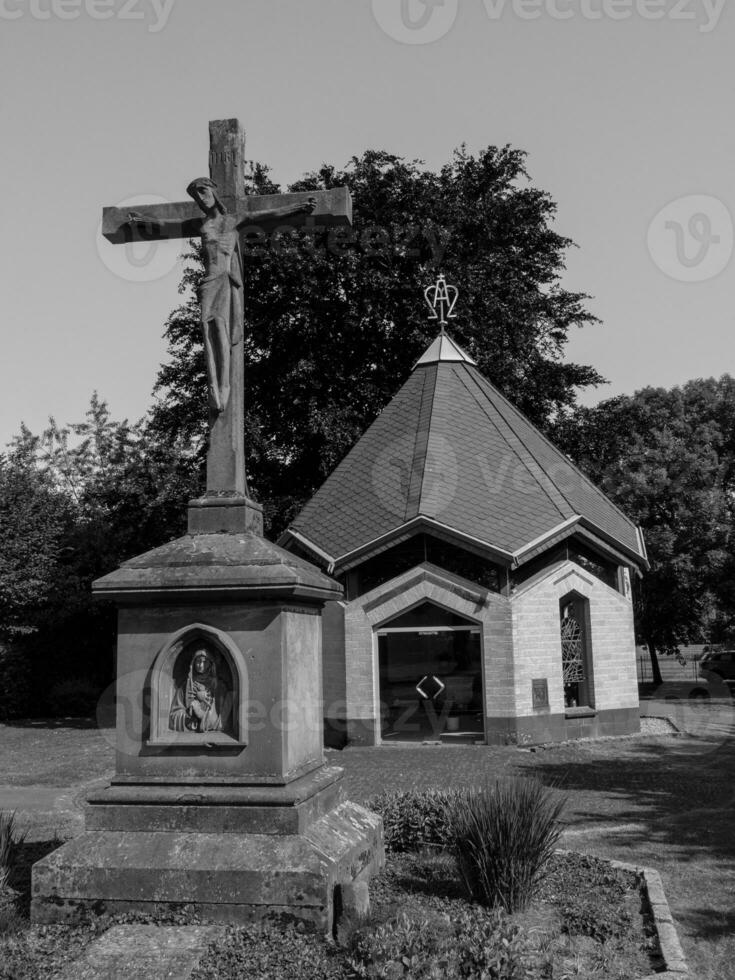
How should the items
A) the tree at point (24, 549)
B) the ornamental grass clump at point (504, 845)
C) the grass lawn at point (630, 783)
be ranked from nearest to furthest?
the ornamental grass clump at point (504, 845) < the grass lawn at point (630, 783) < the tree at point (24, 549)

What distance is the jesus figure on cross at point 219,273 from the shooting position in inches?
276

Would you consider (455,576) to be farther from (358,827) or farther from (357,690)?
(358,827)

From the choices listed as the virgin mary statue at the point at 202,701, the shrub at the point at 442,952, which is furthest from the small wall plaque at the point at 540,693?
the shrub at the point at 442,952

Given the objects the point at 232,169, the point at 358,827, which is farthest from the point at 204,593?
the point at 232,169

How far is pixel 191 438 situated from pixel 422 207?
9795 millimetres

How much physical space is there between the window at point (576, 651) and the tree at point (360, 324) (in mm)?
7820

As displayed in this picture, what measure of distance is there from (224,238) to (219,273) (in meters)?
0.30

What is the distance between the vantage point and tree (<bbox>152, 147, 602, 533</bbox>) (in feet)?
83.8

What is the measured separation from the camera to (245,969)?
477cm

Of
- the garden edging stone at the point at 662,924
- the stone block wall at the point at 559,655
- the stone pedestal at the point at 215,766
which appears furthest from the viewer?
the stone block wall at the point at 559,655

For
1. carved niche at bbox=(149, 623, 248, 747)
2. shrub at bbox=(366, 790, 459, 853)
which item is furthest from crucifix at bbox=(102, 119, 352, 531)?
shrub at bbox=(366, 790, 459, 853)

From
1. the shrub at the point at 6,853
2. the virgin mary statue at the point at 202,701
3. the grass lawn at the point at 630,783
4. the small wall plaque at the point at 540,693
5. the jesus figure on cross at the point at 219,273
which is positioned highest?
the jesus figure on cross at the point at 219,273

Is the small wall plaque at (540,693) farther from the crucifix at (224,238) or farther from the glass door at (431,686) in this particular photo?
the crucifix at (224,238)

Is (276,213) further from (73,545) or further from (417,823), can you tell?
(73,545)
